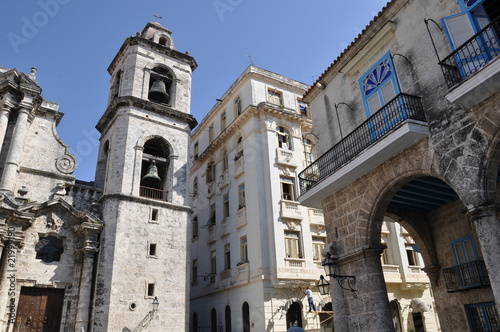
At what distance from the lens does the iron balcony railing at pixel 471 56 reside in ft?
24.4

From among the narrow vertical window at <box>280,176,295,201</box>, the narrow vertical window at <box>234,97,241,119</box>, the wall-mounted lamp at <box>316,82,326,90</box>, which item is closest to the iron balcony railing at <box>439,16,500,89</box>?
the wall-mounted lamp at <box>316,82,326,90</box>

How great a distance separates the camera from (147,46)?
2244 centimetres

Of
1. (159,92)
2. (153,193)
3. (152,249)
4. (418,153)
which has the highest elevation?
(159,92)

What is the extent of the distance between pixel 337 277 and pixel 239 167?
13.0 meters

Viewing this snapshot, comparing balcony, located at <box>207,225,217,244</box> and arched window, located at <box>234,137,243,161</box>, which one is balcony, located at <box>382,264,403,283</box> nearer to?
balcony, located at <box>207,225,217,244</box>

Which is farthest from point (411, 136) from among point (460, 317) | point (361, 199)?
point (460, 317)

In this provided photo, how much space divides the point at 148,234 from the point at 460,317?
13.0 metres

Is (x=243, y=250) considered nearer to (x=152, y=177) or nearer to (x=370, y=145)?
(x=152, y=177)

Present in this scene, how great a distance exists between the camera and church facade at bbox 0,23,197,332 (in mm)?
15570

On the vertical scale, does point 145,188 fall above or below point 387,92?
above

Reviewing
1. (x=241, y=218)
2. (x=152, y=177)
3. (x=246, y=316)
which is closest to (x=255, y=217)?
(x=241, y=218)

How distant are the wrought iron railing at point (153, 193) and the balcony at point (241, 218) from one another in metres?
4.38

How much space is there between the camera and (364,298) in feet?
31.3

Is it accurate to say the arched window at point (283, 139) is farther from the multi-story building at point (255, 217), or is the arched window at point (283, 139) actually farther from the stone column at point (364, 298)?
the stone column at point (364, 298)
